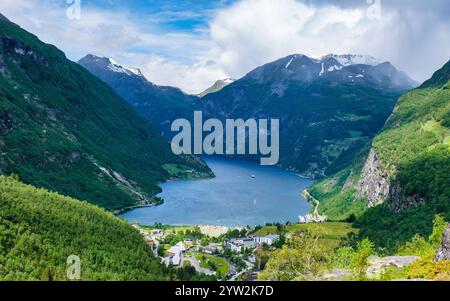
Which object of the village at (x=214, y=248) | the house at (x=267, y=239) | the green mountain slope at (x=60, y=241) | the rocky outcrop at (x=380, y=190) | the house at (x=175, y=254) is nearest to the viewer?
the green mountain slope at (x=60, y=241)

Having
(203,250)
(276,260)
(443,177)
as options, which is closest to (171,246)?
(203,250)

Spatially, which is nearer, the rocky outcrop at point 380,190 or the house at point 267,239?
the rocky outcrop at point 380,190

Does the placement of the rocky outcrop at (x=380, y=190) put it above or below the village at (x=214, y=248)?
above

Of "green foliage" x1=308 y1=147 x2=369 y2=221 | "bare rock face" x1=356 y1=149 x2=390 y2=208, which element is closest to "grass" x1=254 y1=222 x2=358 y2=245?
"bare rock face" x1=356 y1=149 x2=390 y2=208

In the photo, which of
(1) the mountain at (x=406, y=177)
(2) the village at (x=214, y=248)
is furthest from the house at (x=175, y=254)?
(1) the mountain at (x=406, y=177)

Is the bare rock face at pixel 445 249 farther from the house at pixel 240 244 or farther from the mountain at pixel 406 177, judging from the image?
the house at pixel 240 244

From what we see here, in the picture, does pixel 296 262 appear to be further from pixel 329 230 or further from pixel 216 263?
pixel 329 230

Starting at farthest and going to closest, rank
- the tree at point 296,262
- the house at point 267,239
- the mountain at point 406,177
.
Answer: the house at point 267,239
the mountain at point 406,177
the tree at point 296,262
